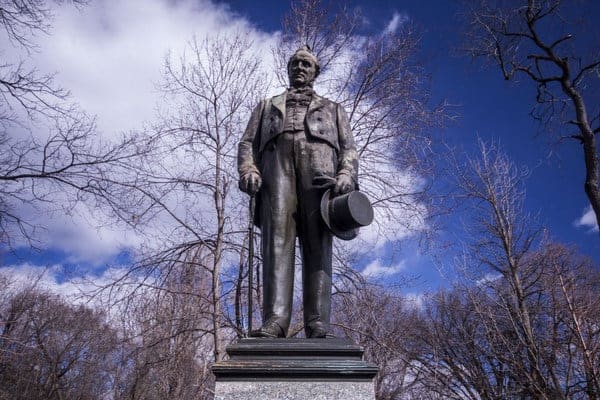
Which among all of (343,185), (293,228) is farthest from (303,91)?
(293,228)

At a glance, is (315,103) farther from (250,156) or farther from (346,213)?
(346,213)

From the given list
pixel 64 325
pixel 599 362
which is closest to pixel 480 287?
pixel 599 362

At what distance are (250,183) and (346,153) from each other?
0.93m

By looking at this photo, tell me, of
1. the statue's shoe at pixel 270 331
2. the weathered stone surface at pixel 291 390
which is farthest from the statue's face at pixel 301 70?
the weathered stone surface at pixel 291 390

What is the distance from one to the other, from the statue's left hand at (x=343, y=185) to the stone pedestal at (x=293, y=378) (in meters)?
1.32

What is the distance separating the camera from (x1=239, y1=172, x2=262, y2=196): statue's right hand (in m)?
4.20

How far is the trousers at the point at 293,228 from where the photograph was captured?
403 centimetres

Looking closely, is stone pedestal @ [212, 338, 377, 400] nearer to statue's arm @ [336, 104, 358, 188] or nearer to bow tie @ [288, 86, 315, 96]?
statue's arm @ [336, 104, 358, 188]

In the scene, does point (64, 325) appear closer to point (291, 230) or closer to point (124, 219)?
point (124, 219)

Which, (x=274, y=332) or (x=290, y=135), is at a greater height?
(x=290, y=135)

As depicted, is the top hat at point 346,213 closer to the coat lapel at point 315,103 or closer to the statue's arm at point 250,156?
the statue's arm at point 250,156

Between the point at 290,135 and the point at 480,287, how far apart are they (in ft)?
27.2

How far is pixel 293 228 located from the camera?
14.0 feet

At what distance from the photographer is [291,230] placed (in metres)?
4.25
